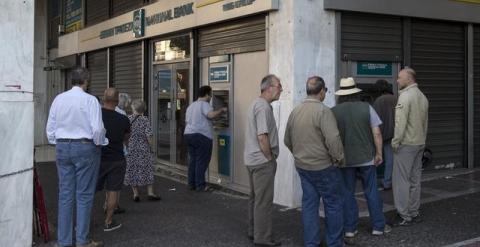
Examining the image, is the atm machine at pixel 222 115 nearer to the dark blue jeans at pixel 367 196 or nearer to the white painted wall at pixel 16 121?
the dark blue jeans at pixel 367 196

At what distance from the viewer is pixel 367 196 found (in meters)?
6.09

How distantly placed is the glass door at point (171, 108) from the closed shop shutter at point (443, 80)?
415cm

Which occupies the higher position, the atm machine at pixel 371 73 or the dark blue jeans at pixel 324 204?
the atm machine at pixel 371 73

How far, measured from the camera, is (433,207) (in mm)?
7344

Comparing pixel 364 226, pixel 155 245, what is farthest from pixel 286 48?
pixel 155 245

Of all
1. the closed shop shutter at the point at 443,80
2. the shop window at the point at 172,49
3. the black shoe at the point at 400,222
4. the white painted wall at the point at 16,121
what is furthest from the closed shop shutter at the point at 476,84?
the white painted wall at the point at 16,121

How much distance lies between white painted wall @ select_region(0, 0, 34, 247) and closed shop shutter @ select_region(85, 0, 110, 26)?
397 inches

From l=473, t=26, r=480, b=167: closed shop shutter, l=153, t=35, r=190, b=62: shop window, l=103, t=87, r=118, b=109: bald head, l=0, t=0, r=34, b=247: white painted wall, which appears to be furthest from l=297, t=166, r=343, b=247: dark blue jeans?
l=153, t=35, r=190, b=62: shop window

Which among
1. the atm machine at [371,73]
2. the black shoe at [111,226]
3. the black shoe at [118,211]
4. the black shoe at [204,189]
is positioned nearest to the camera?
the black shoe at [111,226]

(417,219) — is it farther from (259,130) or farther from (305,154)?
(259,130)

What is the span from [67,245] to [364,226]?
10.4ft

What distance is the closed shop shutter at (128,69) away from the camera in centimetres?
1326

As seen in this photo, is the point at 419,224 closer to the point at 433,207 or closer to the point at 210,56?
the point at 433,207

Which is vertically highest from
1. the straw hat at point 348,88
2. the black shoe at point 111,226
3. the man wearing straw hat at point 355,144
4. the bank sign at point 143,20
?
the bank sign at point 143,20
